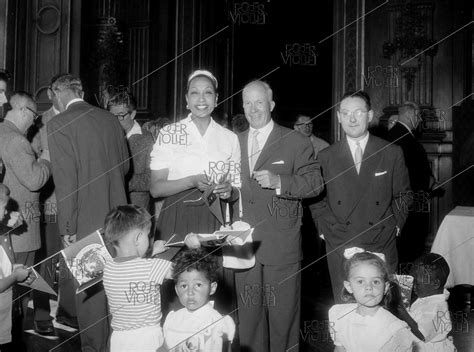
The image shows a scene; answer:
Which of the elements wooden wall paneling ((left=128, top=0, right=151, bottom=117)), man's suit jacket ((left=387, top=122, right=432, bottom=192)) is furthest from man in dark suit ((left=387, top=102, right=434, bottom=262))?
wooden wall paneling ((left=128, top=0, right=151, bottom=117))

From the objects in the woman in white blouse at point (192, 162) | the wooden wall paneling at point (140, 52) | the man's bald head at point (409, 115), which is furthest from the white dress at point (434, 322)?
the wooden wall paneling at point (140, 52)

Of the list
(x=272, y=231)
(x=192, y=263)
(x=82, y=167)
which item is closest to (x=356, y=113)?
(x=272, y=231)

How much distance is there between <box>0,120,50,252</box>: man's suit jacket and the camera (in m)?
3.12

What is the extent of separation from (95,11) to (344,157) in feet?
15.9

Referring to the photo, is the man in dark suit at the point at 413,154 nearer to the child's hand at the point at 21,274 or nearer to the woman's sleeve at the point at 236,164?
the woman's sleeve at the point at 236,164

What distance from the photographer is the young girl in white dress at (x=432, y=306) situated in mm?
2557

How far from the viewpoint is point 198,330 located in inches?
89.4

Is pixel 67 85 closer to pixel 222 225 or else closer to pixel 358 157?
pixel 222 225

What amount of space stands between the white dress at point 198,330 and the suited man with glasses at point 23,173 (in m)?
1.23

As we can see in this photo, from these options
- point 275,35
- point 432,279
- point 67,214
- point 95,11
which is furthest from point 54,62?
point 275,35

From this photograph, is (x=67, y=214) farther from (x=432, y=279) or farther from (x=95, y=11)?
(x=95, y=11)

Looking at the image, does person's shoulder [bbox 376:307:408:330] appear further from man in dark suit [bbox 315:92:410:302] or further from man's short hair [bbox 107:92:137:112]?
man's short hair [bbox 107:92:137:112]

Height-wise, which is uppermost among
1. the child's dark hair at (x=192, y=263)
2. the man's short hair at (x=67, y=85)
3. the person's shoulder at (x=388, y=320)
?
the man's short hair at (x=67, y=85)

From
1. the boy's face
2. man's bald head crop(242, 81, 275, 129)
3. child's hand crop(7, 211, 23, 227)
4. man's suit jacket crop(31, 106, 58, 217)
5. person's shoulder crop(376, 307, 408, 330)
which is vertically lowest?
person's shoulder crop(376, 307, 408, 330)
